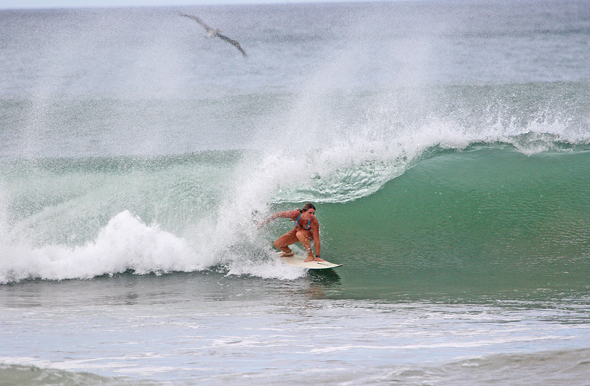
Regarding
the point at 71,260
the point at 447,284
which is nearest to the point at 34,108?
the point at 71,260

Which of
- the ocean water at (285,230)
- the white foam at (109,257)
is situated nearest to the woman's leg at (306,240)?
the ocean water at (285,230)

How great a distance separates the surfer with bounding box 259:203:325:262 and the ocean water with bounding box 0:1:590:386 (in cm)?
27

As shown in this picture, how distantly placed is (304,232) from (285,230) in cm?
107

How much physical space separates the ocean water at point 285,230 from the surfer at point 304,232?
27 cm

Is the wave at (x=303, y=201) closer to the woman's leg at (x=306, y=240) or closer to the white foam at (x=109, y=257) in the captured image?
the white foam at (x=109, y=257)

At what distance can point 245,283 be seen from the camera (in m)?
7.04

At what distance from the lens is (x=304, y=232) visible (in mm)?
7344

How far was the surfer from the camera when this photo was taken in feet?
23.7

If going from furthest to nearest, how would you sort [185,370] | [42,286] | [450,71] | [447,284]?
[450,71] → [42,286] → [447,284] → [185,370]

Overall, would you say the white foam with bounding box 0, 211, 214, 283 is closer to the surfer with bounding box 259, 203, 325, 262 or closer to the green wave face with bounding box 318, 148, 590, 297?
the surfer with bounding box 259, 203, 325, 262

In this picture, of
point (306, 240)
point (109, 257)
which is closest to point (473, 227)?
point (306, 240)

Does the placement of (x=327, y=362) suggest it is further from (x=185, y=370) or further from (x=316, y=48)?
(x=316, y=48)

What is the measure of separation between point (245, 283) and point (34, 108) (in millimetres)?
18539

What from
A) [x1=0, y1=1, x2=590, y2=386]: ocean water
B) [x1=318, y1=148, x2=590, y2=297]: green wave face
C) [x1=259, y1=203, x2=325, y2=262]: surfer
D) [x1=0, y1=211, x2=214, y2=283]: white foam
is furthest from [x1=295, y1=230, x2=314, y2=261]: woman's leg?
[x1=0, y1=211, x2=214, y2=283]: white foam
